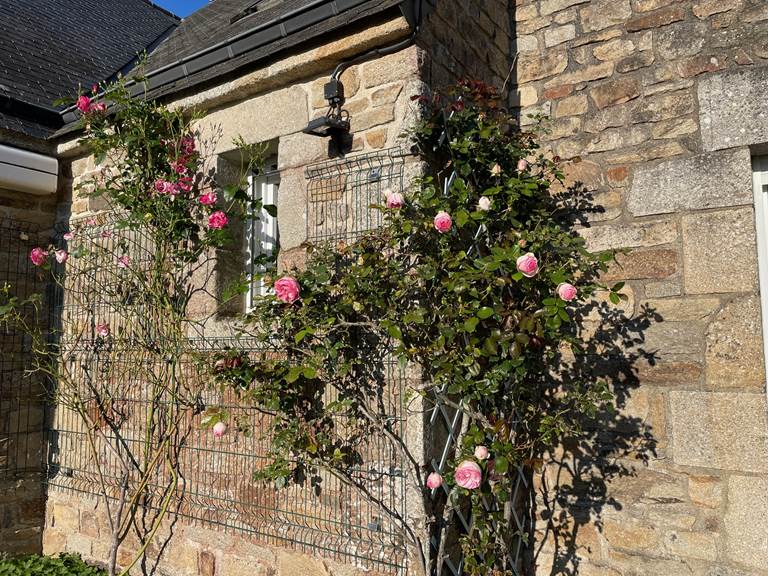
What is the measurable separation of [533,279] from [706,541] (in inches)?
60.8

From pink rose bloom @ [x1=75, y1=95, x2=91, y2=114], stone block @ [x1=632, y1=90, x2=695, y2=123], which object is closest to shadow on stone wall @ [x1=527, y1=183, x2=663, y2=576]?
stone block @ [x1=632, y1=90, x2=695, y2=123]

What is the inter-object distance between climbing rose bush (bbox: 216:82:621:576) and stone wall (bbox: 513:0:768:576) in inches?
11.7

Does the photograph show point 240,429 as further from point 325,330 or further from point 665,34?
point 665,34

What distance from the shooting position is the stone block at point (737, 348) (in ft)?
9.33

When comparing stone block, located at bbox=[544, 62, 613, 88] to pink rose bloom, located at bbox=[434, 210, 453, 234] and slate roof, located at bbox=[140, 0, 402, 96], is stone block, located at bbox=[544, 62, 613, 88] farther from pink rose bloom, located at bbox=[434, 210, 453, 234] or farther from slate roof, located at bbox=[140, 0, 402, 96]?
pink rose bloom, located at bbox=[434, 210, 453, 234]

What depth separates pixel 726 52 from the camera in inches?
122

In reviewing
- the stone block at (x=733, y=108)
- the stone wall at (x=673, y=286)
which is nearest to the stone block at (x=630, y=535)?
the stone wall at (x=673, y=286)

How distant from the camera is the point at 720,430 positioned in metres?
2.90

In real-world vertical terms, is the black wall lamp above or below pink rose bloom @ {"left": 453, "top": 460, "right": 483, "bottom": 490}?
above

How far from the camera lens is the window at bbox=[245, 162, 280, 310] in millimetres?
3682

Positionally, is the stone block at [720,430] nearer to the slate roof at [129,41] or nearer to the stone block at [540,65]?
the stone block at [540,65]

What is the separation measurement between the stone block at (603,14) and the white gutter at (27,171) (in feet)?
12.7

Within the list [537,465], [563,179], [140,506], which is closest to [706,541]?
[537,465]

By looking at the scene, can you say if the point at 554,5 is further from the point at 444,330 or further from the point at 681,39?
the point at 444,330
